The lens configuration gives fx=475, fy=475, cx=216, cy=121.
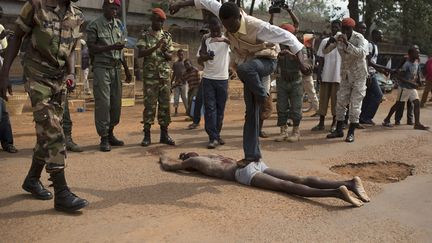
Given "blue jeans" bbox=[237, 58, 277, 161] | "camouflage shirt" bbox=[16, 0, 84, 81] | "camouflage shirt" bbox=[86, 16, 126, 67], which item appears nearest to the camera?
"camouflage shirt" bbox=[16, 0, 84, 81]

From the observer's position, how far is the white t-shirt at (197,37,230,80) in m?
6.80

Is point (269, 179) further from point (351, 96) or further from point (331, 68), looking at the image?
point (331, 68)

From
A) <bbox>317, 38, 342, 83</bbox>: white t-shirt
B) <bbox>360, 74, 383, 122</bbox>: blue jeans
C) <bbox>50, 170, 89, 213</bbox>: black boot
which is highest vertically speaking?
<bbox>317, 38, 342, 83</bbox>: white t-shirt

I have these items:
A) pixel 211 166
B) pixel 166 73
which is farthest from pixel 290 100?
pixel 211 166

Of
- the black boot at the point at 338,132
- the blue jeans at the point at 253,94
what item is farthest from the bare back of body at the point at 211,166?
the black boot at the point at 338,132

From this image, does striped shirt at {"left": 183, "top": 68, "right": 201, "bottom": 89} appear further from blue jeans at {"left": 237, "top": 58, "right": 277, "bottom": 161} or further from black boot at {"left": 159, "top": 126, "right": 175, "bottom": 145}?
blue jeans at {"left": 237, "top": 58, "right": 277, "bottom": 161}

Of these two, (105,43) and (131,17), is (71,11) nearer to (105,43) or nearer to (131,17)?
(105,43)

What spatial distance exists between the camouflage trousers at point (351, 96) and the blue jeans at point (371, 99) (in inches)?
67.6

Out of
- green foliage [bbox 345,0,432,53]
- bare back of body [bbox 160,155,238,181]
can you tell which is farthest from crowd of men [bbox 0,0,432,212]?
green foliage [bbox 345,0,432,53]

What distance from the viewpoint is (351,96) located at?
7.37m

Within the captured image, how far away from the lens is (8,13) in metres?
18.3

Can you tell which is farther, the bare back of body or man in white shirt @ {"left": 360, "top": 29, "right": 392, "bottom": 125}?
man in white shirt @ {"left": 360, "top": 29, "right": 392, "bottom": 125}

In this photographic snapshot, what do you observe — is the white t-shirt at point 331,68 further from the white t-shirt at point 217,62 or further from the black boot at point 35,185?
the black boot at point 35,185

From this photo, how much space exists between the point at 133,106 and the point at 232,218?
9.79 metres
